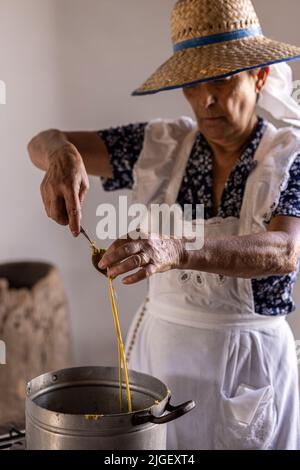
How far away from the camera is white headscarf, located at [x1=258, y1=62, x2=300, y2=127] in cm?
163

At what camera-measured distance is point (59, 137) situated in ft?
5.61

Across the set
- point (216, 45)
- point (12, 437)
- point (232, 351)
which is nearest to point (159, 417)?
point (12, 437)

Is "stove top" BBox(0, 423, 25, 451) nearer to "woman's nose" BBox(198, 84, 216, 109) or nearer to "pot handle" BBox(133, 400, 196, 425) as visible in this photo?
"pot handle" BBox(133, 400, 196, 425)

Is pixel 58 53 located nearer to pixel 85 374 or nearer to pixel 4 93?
pixel 4 93

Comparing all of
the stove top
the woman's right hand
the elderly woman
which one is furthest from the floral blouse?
the stove top

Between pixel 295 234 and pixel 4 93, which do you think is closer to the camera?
pixel 295 234

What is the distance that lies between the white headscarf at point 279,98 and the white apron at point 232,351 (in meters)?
0.06

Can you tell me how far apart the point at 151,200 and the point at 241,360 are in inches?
19.0

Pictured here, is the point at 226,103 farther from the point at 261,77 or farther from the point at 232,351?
the point at 232,351

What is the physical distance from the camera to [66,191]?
4.25ft

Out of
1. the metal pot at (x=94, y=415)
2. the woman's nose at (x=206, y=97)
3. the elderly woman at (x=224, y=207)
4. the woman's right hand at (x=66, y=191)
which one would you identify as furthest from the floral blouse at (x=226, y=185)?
the metal pot at (x=94, y=415)

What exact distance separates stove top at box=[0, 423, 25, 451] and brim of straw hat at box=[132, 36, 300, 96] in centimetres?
85

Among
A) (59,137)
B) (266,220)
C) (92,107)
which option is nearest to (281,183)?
(266,220)

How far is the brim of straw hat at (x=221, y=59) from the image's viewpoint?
4.70 ft
